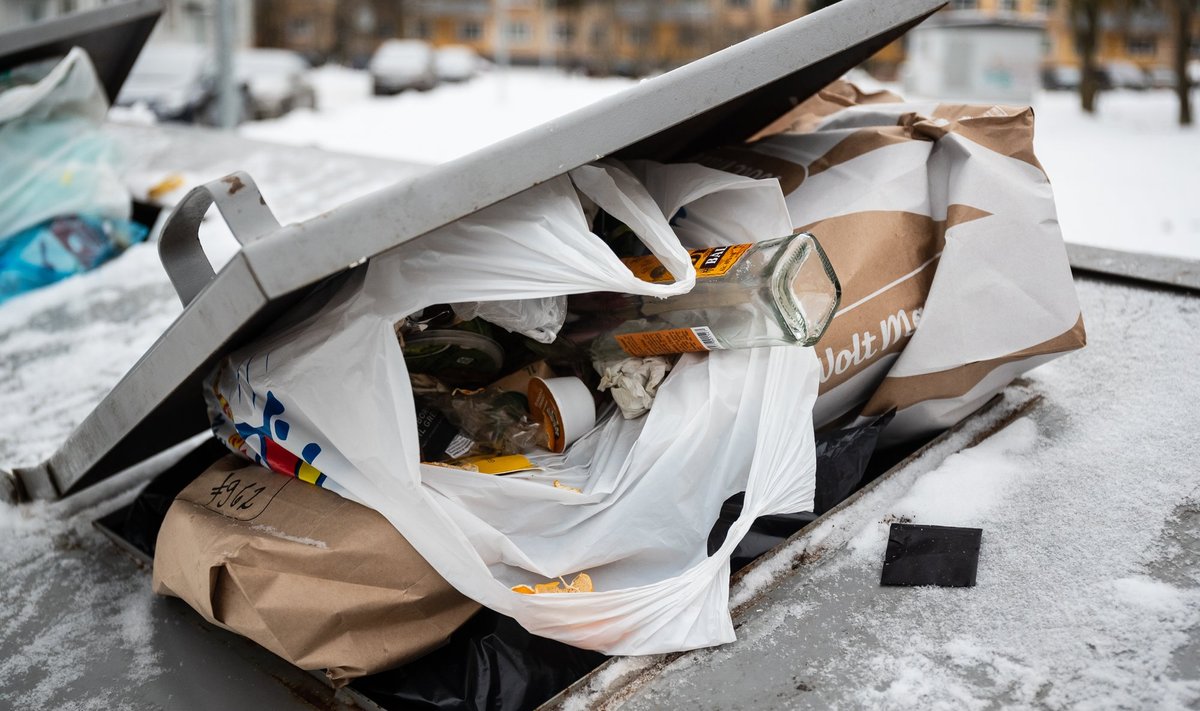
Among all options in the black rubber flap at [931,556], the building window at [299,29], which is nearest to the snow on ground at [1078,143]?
the black rubber flap at [931,556]

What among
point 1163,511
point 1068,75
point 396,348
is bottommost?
point 1068,75

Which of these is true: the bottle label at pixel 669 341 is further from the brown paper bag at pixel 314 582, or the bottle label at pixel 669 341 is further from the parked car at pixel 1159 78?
the parked car at pixel 1159 78

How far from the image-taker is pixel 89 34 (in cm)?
286

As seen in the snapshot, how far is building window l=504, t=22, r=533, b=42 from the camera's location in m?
37.8

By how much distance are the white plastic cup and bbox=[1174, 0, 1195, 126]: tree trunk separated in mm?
9862

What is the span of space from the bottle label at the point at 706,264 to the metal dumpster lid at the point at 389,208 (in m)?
0.20

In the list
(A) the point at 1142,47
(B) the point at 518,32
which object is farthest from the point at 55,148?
(A) the point at 1142,47

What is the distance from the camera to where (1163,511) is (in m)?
1.24

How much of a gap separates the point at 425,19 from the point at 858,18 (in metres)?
39.4

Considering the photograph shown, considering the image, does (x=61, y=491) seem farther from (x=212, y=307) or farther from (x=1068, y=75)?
(x=1068, y=75)

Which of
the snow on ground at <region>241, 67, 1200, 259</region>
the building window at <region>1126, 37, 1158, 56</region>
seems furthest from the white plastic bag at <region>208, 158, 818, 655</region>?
the building window at <region>1126, 37, 1158, 56</region>

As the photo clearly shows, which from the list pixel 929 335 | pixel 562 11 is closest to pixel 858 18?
pixel 929 335

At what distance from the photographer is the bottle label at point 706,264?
1242 mm

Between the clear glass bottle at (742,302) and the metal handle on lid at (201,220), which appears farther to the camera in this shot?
the clear glass bottle at (742,302)
